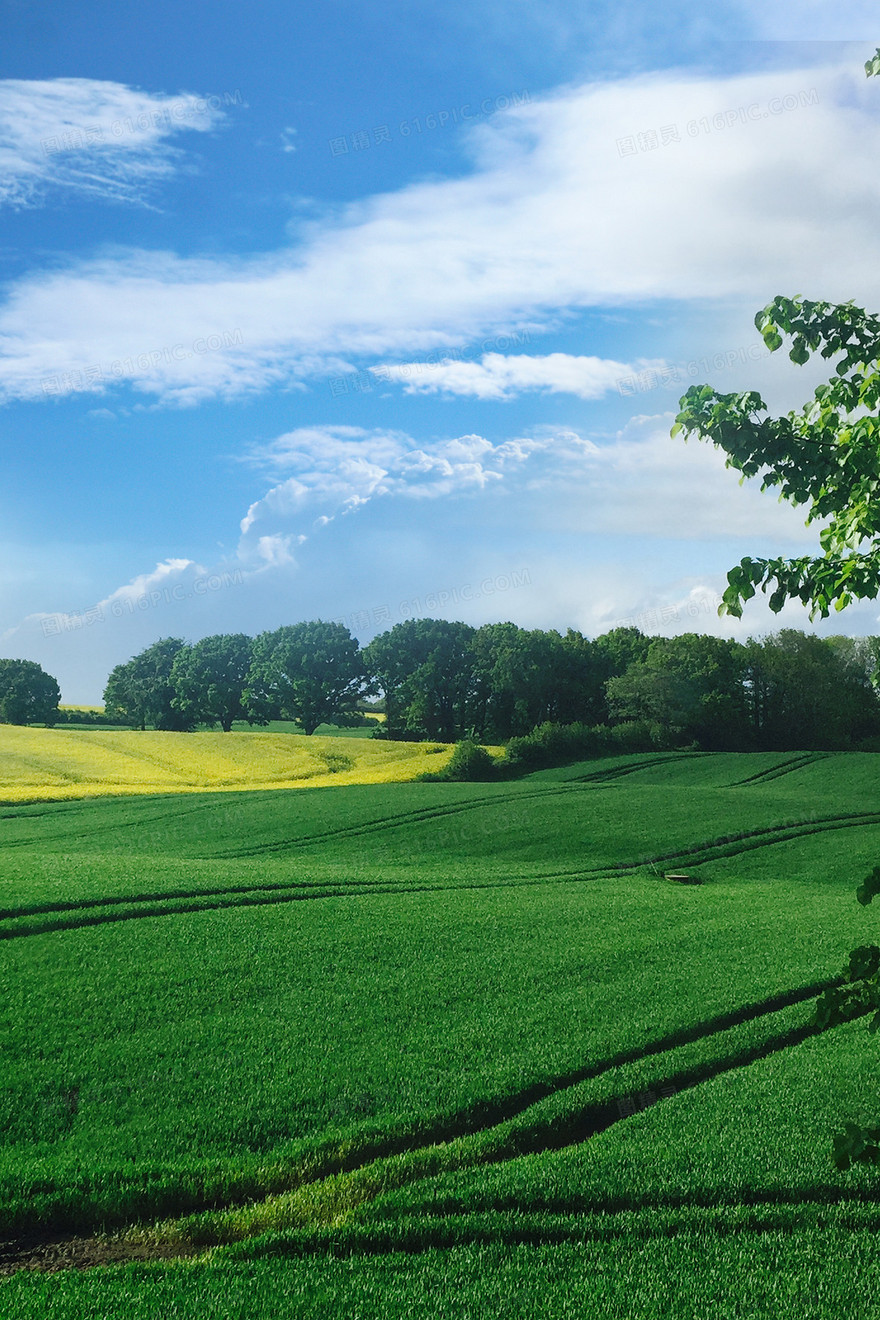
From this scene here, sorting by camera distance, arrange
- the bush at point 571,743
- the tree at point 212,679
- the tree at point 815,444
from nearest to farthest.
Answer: the tree at point 815,444 < the bush at point 571,743 < the tree at point 212,679

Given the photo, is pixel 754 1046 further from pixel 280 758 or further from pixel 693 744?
pixel 693 744

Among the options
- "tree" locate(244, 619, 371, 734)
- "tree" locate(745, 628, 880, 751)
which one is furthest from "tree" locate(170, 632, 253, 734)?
"tree" locate(745, 628, 880, 751)

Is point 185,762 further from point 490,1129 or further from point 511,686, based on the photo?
point 490,1129

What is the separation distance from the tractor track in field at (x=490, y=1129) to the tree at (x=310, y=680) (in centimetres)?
7531

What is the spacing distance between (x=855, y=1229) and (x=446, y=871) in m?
20.4

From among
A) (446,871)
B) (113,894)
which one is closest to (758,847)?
(446,871)

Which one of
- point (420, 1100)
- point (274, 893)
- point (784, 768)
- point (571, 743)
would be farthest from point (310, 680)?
point (420, 1100)

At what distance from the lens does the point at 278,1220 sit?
9008 mm

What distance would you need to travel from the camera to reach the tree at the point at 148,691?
95.4 meters

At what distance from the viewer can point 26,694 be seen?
303ft

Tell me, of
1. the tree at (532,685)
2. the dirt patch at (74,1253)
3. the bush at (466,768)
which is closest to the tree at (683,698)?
the tree at (532,685)

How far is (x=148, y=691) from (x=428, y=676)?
35.7 meters

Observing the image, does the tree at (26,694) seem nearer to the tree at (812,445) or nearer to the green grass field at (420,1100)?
the green grass field at (420,1100)

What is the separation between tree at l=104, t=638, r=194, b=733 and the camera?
3755 inches
